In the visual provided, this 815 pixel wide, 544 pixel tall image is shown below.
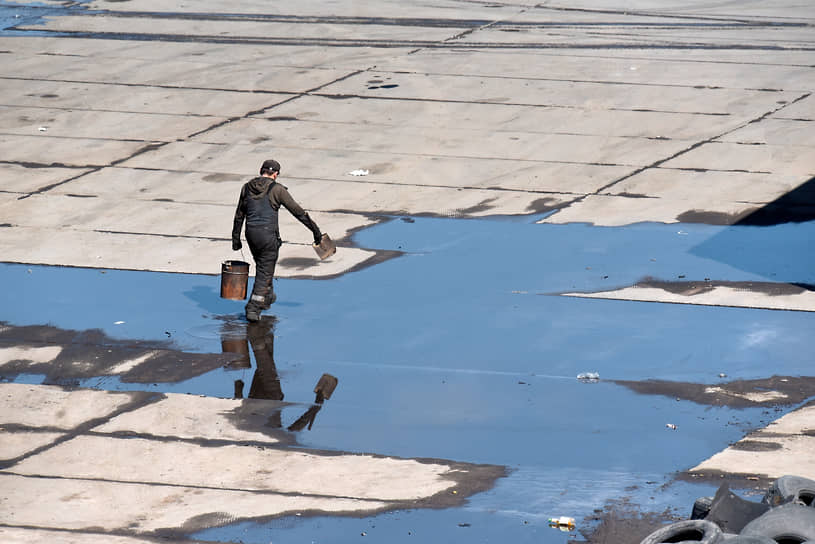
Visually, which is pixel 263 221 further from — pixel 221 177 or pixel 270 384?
pixel 221 177

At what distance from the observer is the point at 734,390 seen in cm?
1055

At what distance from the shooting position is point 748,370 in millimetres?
11016

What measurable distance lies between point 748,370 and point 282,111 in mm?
12358

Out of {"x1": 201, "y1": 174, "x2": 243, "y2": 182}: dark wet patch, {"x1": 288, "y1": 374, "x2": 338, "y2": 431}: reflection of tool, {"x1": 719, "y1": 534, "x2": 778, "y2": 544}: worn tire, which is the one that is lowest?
{"x1": 288, "y1": 374, "x2": 338, "y2": 431}: reflection of tool

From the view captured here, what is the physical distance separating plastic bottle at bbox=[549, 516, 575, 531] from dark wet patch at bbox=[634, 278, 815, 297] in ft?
17.8

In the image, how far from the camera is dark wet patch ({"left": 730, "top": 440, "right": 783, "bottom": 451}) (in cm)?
930

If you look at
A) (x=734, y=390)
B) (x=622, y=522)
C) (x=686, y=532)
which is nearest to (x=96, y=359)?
(x=622, y=522)

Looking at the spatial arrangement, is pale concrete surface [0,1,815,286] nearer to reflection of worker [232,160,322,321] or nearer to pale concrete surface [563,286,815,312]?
reflection of worker [232,160,322,321]

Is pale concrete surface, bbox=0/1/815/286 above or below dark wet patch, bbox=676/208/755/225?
above

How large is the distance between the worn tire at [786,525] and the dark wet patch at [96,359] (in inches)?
219

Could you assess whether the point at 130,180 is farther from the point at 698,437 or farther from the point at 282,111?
the point at 698,437

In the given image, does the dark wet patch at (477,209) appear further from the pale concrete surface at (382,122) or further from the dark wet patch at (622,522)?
the dark wet patch at (622,522)

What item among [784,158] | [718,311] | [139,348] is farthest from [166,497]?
[784,158]

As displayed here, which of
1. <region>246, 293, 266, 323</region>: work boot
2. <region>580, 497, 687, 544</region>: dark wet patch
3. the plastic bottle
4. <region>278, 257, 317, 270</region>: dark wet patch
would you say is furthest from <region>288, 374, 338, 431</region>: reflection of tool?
<region>278, 257, 317, 270</region>: dark wet patch
